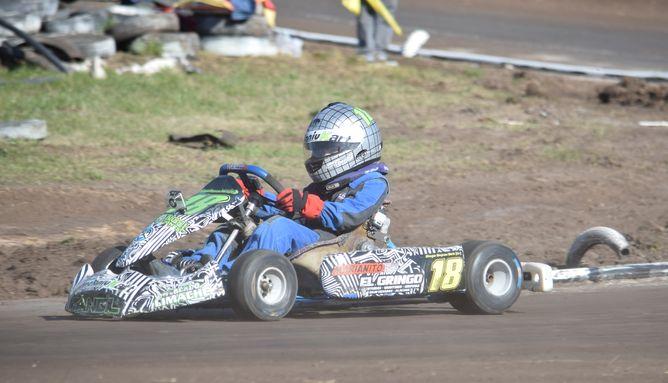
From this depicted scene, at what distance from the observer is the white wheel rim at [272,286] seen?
5.50 m

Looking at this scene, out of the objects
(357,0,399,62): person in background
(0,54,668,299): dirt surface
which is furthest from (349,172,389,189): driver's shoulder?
(357,0,399,62): person in background

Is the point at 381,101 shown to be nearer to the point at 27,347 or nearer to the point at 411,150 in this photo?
the point at 411,150

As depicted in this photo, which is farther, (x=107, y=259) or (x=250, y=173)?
(x=250, y=173)

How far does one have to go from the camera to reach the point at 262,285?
5500 millimetres

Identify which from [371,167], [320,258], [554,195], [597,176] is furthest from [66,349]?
[597,176]

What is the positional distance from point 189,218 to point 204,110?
682 centimetres

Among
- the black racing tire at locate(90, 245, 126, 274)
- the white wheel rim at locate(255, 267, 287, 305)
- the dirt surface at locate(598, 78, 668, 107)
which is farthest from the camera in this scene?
the dirt surface at locate(598, 78, 668, 107)

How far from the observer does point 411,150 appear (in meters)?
11.5

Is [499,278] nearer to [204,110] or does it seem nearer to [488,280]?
[488,280]

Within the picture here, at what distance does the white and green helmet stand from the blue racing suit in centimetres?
7

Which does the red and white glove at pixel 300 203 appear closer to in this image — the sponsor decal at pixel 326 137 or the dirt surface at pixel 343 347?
the sponsor decal at pixel 326 137

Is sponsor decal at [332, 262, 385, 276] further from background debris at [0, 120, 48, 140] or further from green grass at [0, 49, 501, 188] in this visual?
background debris at [0, 120, 48, 140]

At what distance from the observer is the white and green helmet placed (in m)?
6.30

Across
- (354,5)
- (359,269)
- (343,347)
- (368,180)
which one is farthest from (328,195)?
(354,5)
